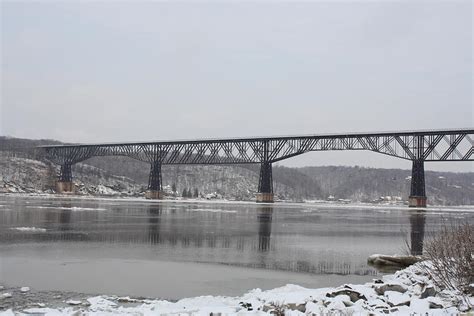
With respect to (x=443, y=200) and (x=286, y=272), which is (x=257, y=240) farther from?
(x=443, y=200)

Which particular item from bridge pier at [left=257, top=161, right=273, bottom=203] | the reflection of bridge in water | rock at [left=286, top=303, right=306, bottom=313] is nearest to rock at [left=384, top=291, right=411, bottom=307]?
rock at [left=286, top=303, right=306, bottom=313]

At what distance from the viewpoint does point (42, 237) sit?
19.9 metres

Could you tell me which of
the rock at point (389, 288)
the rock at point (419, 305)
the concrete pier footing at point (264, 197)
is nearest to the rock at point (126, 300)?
the rock at point (389, 288)

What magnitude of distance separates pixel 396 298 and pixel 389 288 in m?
0.72

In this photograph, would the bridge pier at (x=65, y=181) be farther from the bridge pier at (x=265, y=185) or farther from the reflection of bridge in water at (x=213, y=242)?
the reflection of bridge in water at (x=213, y=242)

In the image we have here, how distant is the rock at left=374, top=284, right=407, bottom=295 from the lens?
1035 cm

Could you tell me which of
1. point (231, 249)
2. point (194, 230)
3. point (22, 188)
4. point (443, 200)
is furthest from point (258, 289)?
point (443, 200)

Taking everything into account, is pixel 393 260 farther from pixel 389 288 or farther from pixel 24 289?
pixel 24 289

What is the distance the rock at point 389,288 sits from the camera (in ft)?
34.0

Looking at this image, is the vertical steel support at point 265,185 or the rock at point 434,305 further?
the vertical steel support at point 265,185

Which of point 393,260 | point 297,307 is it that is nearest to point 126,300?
point 297,307

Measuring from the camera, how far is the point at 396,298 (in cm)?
974

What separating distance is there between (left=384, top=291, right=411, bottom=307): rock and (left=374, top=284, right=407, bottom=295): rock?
0.22 m

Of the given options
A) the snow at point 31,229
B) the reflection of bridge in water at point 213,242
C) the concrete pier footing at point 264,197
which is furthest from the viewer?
the concrete pier footing at point 264,197
